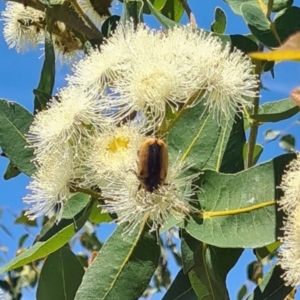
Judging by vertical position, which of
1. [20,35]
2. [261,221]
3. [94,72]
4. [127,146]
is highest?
[20,35]

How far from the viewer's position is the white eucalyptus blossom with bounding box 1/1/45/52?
1.68m

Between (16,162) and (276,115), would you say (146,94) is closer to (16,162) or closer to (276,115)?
(276,115)

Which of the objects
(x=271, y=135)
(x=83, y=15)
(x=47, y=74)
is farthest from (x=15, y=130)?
(x=271, y=135)

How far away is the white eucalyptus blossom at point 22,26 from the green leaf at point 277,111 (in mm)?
517

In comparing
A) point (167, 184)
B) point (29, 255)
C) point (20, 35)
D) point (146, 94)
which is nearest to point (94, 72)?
point (146, 94)

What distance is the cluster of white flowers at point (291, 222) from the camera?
1088mm

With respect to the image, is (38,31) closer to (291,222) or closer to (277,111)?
(277,111)

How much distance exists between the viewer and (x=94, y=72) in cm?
129

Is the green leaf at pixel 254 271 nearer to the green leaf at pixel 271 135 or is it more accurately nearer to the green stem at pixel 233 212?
the green leaf at pixel 271 135

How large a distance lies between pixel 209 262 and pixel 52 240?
1.00 feet

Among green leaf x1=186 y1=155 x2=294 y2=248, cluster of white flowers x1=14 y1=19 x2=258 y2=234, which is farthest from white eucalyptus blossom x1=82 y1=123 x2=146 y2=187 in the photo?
green leaf x1=186 y1=155 x2=294 y2=248

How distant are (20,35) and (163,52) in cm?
59

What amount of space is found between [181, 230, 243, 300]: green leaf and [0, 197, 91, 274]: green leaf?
0.70ft

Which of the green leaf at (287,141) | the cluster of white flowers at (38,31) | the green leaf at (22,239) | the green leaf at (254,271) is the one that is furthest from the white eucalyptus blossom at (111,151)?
the green leaf at (22,239)
